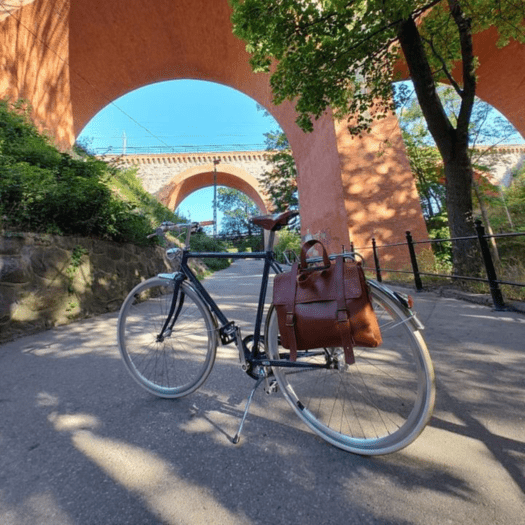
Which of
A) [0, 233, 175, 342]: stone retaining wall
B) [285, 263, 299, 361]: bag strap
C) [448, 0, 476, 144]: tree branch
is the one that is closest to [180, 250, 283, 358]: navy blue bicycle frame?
[285, 263, 299, 361]: bag strap

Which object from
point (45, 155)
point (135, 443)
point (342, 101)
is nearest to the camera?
point (135, 443)

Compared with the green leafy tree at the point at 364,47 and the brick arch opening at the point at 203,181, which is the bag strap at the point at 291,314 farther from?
the brick arch opening at the point at 203,181

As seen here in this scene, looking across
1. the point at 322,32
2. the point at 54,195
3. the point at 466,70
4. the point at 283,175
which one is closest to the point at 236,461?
the point at 54,195

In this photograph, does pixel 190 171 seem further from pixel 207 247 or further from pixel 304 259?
pixel 304 259

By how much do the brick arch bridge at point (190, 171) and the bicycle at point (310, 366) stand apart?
2230cm

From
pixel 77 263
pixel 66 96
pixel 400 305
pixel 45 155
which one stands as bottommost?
pixel 400 305

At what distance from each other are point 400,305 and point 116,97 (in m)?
14.2

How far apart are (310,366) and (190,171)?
1037 inches

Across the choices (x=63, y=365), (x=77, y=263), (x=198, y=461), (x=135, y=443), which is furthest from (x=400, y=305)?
(x=77, y=263)

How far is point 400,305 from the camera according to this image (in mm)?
1150

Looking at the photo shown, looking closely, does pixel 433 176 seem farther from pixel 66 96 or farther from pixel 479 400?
pixel 66 96

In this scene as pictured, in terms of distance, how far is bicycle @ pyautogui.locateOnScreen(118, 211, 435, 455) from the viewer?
3.80ft

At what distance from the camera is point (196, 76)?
1202 centimetres

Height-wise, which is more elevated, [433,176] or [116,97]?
[116,97]
